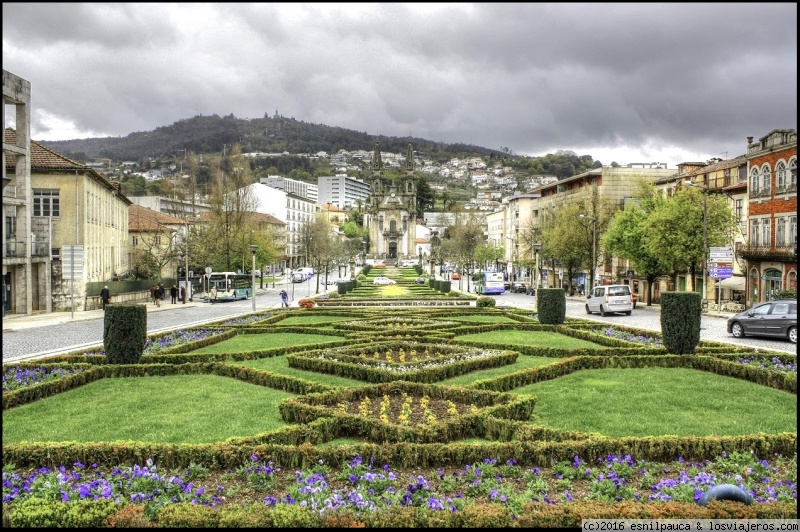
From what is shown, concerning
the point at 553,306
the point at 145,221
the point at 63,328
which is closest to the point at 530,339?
the point at 553,306

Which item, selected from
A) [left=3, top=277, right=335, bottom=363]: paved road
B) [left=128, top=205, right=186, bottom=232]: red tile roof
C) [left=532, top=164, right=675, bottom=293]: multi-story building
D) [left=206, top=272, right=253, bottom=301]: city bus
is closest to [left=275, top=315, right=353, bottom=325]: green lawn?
[left=3, top=277, right=335, bottom=363]: paved road

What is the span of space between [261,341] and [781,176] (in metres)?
32.7

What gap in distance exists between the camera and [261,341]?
69.5 ft

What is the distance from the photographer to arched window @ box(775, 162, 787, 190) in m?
37.7

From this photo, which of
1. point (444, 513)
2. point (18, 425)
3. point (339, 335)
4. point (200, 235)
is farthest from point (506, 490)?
point (200, 235)

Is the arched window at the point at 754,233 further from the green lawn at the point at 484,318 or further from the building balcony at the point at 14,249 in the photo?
the building balcony at the point at 14,249

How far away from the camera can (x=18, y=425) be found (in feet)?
33.3

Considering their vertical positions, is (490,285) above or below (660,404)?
above

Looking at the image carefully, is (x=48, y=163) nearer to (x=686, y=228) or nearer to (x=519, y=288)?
(x=686, y=228)

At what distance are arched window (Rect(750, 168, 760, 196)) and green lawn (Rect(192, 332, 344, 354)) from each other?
104 feet

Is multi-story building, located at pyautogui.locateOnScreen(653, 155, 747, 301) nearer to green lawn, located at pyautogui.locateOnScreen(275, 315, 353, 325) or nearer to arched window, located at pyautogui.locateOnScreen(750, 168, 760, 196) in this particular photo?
arched window, located at pyautogui.locateOnScreen(750, 168, 760, 196)

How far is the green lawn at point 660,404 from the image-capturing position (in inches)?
384

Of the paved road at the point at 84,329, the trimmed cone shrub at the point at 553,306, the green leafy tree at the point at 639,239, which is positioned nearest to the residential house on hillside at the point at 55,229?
the paved road at the point at 84,329

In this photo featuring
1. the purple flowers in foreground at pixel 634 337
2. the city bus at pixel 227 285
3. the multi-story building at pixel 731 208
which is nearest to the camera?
the purple flowers in foreground at pixel 634 337
